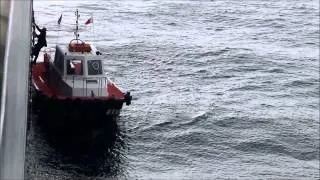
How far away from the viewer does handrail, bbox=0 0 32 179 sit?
319cm

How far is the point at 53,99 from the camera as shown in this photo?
69.2 feet

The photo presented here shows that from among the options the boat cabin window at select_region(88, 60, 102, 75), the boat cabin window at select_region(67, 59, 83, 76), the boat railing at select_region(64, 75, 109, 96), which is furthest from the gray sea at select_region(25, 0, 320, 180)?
the boat cabin window at select_region(67, 59, 83, 76)

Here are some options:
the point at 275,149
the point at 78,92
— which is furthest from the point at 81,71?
the point at 275,149

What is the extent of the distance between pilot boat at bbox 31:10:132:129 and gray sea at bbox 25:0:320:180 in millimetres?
1218

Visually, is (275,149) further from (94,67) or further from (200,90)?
(200,90)

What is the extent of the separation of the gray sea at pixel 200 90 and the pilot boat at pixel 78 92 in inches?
47.9

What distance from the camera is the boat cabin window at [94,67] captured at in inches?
888

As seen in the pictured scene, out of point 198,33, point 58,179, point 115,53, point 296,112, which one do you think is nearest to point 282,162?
point 296,112

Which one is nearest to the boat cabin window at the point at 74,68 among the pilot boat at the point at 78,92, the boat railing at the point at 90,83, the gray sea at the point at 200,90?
the pilot boat at the point at 78,92

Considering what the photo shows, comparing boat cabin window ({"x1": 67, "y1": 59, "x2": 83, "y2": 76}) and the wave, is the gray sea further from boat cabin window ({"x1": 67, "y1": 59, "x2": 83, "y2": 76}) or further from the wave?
boat cabin window ({"x1": 67, "y1": 59, "x2": 83, "y2": 76})

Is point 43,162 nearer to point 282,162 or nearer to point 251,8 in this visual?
point 282,162

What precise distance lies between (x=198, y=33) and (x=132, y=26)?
207 inches

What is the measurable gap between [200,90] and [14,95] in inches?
1023

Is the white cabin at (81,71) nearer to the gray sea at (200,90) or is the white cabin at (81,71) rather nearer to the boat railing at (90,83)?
the boat railing at (90,83)
